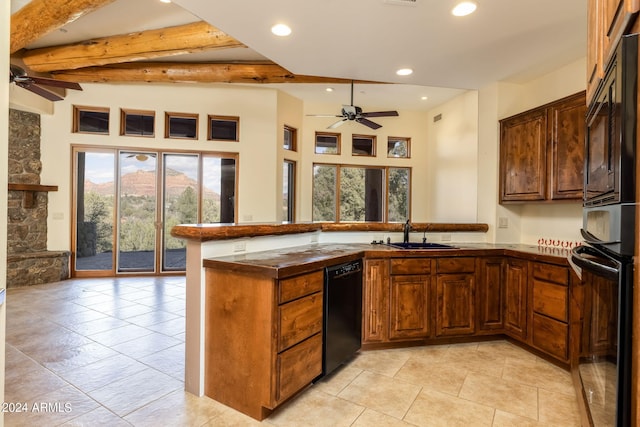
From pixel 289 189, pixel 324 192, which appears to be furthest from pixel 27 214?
pixel 324 192

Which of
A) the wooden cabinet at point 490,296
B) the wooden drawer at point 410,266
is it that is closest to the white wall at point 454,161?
the wooden cabinet at point 490,296

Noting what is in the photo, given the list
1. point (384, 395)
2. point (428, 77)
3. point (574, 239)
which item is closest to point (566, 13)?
A: point (428, 77)

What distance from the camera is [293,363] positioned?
2.15m

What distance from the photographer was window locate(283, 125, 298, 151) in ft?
22.2

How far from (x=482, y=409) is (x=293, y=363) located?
1.28 m

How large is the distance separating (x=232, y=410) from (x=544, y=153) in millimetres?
3637

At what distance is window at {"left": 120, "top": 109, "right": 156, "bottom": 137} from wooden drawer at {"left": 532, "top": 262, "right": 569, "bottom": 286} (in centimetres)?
625

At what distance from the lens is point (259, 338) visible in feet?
6.67

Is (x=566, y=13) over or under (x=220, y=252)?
over

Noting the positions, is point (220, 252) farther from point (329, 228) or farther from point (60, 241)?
point (60, 241)

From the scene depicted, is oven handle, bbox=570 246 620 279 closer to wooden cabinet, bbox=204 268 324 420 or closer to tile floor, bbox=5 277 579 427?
tile floor, bbox=5 277 579 427

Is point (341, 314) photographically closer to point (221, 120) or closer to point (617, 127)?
point (617, 127)

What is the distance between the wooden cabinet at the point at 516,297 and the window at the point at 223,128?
4.98 m

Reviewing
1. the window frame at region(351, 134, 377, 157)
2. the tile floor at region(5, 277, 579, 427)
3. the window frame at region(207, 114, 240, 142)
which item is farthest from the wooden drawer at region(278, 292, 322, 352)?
the window frame at region(351, 134, 377, 157)
